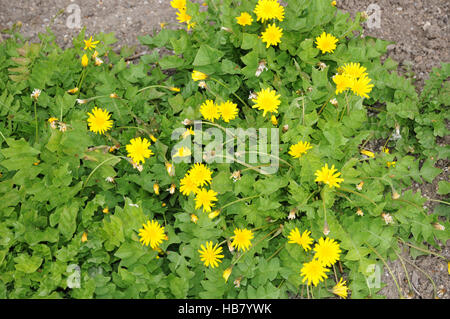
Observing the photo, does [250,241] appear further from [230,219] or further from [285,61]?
[285,61]

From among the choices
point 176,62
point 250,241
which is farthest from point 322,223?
point 176,62

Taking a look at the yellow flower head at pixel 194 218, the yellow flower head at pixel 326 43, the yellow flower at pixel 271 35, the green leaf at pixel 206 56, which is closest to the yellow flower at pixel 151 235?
the yellow flower head at pixel 194 218

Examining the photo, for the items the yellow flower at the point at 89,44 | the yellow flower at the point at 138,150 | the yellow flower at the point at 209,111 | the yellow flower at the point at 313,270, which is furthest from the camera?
the yellow flower at the point at 89,44

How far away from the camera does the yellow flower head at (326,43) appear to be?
2.96 meters

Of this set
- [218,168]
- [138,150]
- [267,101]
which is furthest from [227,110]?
[138,150]

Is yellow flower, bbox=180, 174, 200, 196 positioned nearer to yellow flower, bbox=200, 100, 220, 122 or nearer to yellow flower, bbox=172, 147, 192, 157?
yellow flower, bbox=172, 147, 192, 157

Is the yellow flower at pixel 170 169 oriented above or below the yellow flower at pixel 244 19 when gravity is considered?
below

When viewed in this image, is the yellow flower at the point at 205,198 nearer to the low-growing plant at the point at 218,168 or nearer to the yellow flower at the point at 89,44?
the low-growing plant at the point at 218,168

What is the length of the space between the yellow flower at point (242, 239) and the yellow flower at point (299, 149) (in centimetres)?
61

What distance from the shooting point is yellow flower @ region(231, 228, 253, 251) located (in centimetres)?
256

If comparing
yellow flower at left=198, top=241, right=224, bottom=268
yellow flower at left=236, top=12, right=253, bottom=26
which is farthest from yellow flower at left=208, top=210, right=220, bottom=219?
yellow flower at left=236, top=12, right=253, bottom=26

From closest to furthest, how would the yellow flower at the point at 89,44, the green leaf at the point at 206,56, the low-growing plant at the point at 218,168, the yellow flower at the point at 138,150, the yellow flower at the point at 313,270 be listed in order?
the yellow flower at the point at 313,270
the low-growing plant at the point at 218,168
the yellow flower at the point at 138,150
the green leaf at the point at 206,56
the yellow flower at the point at 89,44

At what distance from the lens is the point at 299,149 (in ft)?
8.91

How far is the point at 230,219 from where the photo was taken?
114 inches
